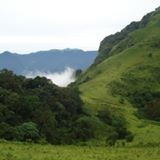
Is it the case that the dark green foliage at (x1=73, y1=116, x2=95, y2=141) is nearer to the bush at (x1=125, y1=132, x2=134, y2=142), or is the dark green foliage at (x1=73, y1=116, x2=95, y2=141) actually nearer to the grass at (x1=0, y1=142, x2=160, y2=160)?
the bush at (x1=125, y1=132, x2=134, y2=142)

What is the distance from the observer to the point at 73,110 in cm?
9256

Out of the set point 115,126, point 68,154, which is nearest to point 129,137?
point 115,126

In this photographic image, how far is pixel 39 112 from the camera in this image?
8038cm

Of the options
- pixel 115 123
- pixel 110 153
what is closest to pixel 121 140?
pixel 115 123

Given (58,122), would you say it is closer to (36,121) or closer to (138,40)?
(36,121)

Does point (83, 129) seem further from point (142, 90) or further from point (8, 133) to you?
point (142, 90)

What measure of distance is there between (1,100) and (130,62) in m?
86.8

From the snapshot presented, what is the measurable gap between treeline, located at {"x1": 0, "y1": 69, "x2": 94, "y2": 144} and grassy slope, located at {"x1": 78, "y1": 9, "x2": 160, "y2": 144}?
968 centimetres

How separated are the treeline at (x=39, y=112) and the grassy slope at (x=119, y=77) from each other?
381 inches

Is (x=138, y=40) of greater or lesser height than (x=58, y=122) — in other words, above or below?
above

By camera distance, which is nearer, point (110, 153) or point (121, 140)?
point (110, 153)

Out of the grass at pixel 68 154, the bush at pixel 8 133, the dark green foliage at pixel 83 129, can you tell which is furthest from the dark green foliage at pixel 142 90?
the grass at pixel 68 154

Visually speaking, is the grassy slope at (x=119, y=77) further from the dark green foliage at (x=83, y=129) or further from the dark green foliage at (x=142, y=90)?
the dark green foliage at (x=83, y=129)

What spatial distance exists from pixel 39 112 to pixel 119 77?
6641 centimetres
